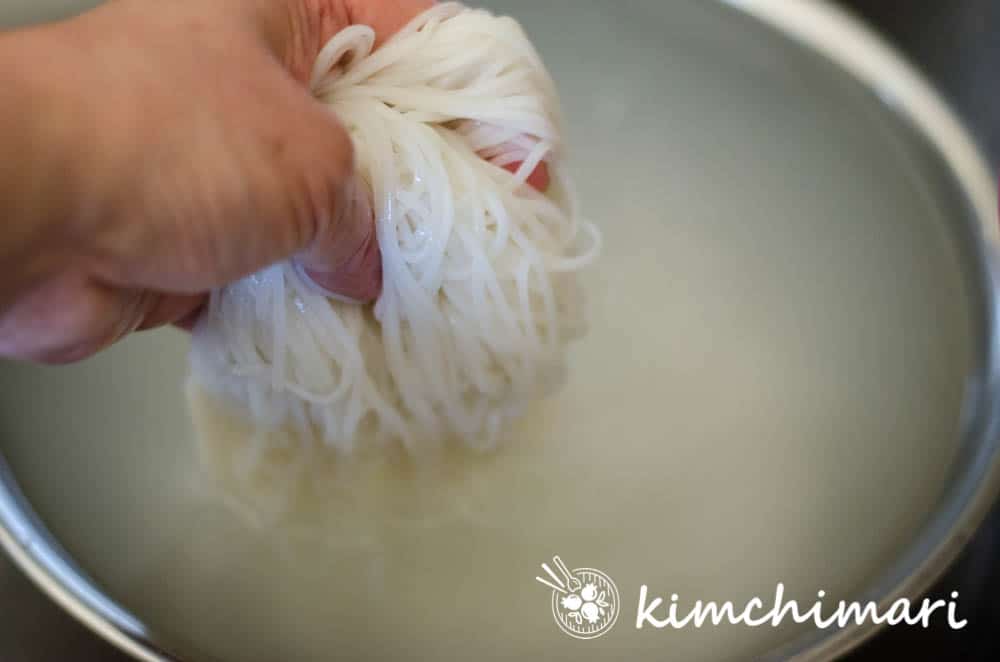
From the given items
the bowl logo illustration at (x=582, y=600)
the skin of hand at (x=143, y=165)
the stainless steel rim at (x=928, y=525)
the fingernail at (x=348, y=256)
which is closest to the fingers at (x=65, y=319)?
the skin of hand at (x=143, y=165)

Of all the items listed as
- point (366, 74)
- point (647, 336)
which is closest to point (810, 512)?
point (647, 336)

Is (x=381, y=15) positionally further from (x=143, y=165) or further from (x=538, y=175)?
(x=143, y=165)

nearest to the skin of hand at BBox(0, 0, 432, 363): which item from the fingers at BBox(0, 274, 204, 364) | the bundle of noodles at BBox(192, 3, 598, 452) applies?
the fingers at BBox(0, 274, 204, 364)

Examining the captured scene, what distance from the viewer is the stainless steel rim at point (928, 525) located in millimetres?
570

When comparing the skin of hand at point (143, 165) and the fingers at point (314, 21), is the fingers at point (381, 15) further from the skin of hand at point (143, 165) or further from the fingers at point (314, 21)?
the skin of hand at point (143, 165)

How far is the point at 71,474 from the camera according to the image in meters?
0.66

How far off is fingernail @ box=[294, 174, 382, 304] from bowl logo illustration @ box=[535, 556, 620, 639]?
27 centimetres

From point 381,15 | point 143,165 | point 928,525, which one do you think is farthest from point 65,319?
point 928,525

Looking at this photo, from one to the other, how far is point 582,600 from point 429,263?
298 mm

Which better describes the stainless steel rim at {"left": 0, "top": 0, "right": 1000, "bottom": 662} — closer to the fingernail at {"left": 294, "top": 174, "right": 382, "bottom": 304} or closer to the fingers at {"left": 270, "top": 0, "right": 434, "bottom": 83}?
the fingernail at {"left": 294, "top": 174, "right": 382, "bottom": 304}

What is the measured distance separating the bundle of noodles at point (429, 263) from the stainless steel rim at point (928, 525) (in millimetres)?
181

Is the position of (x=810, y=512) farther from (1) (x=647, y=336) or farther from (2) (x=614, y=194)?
(2) (x=614, y=194)

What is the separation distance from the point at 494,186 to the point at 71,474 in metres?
0.43

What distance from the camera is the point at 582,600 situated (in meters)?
→ 0.63
